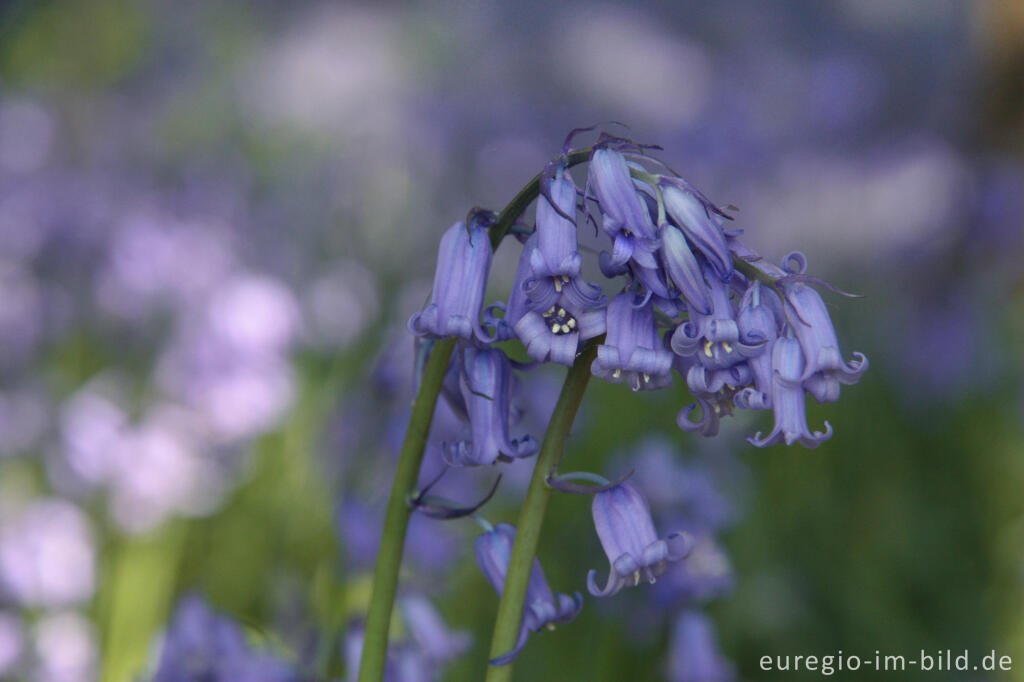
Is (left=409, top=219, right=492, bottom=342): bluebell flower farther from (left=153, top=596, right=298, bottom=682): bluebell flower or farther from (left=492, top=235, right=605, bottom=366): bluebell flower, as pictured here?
(left=153, top=596, right=298, bottom=682): bluebell flower

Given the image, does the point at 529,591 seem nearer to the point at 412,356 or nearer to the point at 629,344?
the point at 629,344

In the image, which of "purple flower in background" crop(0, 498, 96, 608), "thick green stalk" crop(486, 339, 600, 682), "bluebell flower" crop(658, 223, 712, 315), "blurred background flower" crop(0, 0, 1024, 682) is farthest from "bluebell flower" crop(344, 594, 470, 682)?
"purple flower in background" crop(0, 498, 96, 608)

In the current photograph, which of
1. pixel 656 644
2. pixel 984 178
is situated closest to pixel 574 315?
pixel 656 644

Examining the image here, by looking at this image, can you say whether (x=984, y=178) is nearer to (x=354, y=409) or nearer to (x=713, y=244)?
(x=354, y=409)

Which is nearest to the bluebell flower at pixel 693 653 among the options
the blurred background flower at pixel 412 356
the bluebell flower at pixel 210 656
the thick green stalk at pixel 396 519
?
the blurred background flower at pixel 412 356

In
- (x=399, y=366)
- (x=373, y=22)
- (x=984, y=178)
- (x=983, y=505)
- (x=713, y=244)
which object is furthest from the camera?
(x=373, y=22)

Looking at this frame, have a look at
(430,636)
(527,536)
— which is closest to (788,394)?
(527,536)
